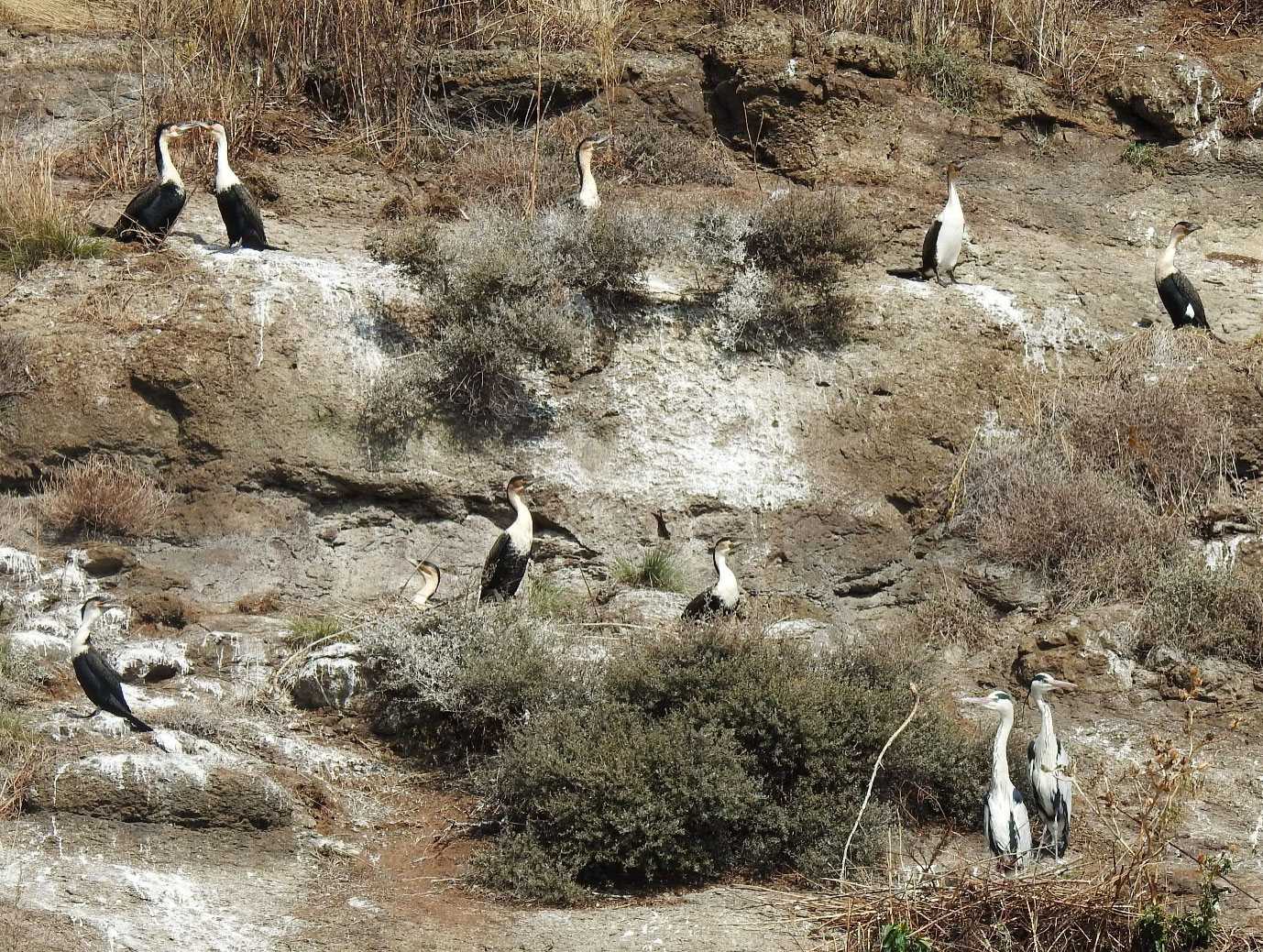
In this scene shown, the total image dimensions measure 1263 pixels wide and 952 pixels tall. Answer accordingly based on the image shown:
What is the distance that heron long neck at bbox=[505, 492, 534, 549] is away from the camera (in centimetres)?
1005

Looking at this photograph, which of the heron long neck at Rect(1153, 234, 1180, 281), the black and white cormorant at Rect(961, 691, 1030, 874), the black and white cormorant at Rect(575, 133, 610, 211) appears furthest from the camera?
the black and white cormorant at Rect(575, 133, 610, 211)

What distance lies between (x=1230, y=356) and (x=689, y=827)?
6.87 metres

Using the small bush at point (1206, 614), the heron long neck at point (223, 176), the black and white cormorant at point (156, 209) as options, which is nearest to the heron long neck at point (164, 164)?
the black and white cormorant at point (156, 209)

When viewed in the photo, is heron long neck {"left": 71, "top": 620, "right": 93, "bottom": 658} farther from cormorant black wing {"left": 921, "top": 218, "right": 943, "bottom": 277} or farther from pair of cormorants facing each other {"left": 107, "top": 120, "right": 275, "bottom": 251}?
cormorant black wing {"left": 921, "top": 218, "right": 943, "bottom": 277}

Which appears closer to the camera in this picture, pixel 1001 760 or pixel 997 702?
pixel 1001 760

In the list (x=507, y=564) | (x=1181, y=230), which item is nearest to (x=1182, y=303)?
(x=1181, y=230)

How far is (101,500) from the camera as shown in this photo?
409 inches

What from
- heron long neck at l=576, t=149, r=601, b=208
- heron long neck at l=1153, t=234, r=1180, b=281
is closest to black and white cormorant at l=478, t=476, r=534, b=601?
heron long neck at l=576, t=149, r=601, b=208

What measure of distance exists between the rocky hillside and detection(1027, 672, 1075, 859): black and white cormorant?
2.09 ft

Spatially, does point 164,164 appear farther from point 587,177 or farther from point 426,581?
point 426,581

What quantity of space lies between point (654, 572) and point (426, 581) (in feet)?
5.47

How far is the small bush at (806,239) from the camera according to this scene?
1200 centimetres

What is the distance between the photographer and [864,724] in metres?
8.36

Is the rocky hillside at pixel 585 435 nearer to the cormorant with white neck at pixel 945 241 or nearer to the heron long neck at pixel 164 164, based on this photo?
the cormorant with white neck at pixel 945 241
